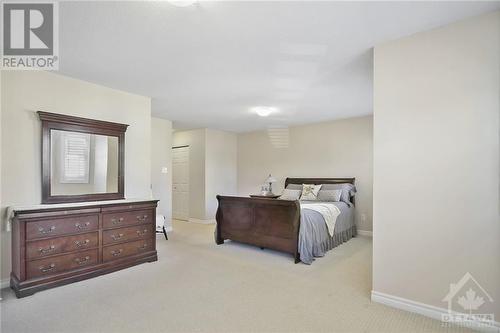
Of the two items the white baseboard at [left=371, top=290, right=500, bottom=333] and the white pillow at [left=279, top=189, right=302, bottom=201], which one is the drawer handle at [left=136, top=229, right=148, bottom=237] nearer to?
the white baseboard at [left=371, top=290, right=500, bottom=333]

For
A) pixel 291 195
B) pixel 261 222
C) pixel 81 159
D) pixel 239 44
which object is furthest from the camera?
pixel 291 195

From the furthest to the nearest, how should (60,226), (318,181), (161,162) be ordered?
1. (318,181)
2. (161,162)
3. (60,226)

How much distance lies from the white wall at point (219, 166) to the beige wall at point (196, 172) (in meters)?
0.12

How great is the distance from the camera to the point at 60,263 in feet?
9.46

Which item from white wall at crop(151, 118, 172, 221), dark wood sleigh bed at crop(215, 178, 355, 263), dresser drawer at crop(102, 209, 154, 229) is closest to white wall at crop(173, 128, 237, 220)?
white wall at crop(151, 118, 172, 221)

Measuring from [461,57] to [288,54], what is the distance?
4.81 feet

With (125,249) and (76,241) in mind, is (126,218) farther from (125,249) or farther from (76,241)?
(76,241)

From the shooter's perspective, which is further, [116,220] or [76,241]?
[116,220]

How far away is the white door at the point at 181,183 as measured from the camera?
7.18 m

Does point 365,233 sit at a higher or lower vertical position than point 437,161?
lower

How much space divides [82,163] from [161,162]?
2200 mm

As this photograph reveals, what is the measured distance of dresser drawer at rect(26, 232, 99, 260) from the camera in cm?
271

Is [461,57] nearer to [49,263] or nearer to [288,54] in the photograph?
[288,54]

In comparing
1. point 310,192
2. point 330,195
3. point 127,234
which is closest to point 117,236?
point 127,234
